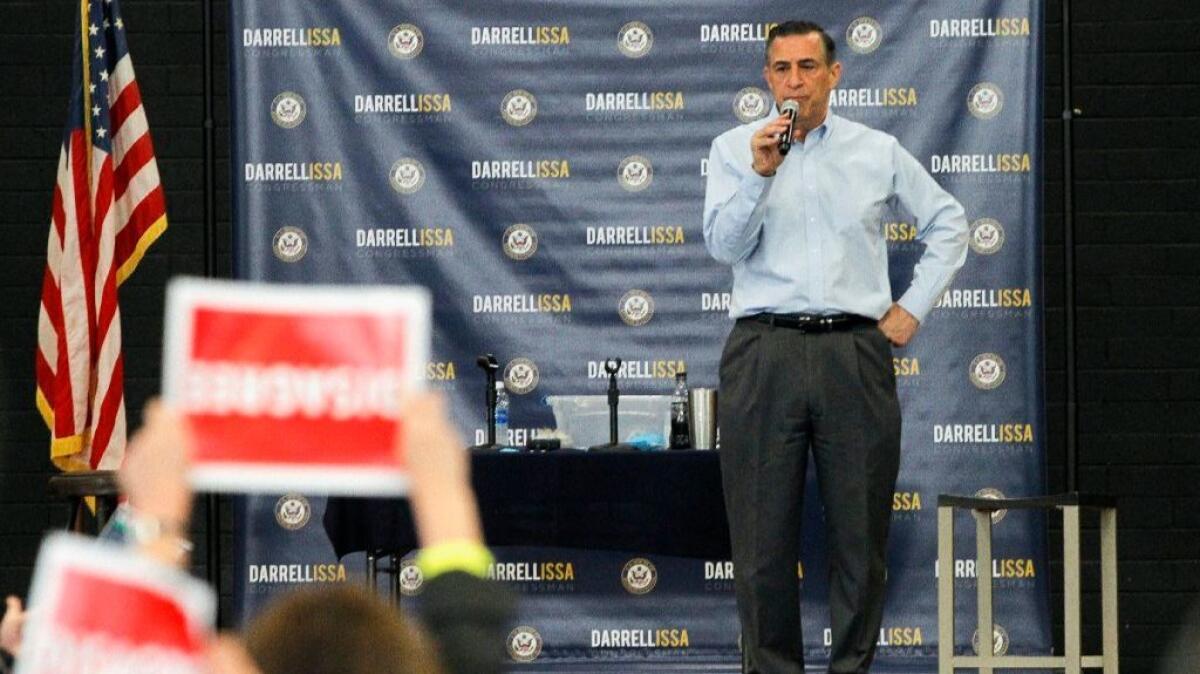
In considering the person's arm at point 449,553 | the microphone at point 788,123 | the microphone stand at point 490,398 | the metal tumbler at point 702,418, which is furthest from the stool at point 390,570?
the person's arm at point 449,553

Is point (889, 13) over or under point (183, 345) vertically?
over

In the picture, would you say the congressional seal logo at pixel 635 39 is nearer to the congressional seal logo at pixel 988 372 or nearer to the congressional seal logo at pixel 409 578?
the congressional seal logo at pixel 988 372

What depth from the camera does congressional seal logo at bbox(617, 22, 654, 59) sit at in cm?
562

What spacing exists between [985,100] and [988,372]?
81 cm

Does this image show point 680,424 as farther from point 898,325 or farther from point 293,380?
point 293,380

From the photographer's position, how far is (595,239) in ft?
18.4

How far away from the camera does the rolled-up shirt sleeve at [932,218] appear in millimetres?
4680

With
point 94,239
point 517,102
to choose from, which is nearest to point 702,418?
point 517,102

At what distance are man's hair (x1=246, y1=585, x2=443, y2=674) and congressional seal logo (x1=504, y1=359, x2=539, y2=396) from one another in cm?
450

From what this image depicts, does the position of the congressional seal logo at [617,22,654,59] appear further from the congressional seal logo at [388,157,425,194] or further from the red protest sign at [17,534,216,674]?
the red protest sign at [17,534,216,674]

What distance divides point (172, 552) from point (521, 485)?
12.3 feet

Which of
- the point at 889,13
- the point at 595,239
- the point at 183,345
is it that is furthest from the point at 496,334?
the point at 183,345

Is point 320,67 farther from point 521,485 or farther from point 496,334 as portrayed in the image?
point 521,485

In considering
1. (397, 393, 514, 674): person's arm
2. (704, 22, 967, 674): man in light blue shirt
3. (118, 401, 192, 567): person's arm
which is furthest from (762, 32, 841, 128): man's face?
(118, 401, 192, 567): person's arm
